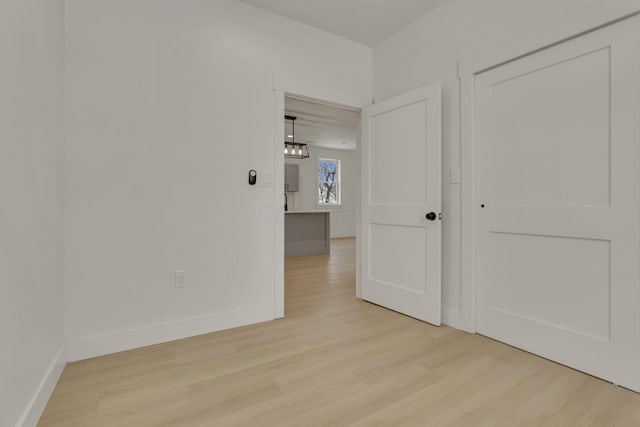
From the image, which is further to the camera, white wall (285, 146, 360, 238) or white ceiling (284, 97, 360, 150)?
white wall (285, 146, 360, 238)

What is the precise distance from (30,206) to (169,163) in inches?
38.4

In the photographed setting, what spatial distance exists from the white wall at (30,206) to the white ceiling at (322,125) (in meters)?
2.83

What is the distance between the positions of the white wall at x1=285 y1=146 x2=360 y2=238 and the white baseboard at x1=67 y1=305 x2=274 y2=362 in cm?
614

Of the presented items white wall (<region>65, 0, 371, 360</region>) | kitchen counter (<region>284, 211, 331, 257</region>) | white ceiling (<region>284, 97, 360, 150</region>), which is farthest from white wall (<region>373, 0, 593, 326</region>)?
kitchen counter (<region>284, 211, 331, 257</region>)

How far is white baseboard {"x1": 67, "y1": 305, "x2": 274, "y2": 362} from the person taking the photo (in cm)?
198

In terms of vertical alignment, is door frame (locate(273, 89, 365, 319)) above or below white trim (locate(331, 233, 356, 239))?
above

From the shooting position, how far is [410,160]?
2717 millimetres

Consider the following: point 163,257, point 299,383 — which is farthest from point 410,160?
point 163,257

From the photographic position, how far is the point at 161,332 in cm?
221

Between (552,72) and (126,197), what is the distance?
2822mm

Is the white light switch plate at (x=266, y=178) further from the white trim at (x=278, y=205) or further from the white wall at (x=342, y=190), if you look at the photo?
the white wall at (x=342, y=190)

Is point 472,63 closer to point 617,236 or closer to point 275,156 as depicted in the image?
point 617,236

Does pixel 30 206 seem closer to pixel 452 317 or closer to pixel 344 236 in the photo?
pixel 452 317

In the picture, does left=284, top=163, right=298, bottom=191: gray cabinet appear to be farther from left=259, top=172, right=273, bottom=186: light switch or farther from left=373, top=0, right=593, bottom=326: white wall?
left=259, top=172, right=273, bottom=186: light switch
